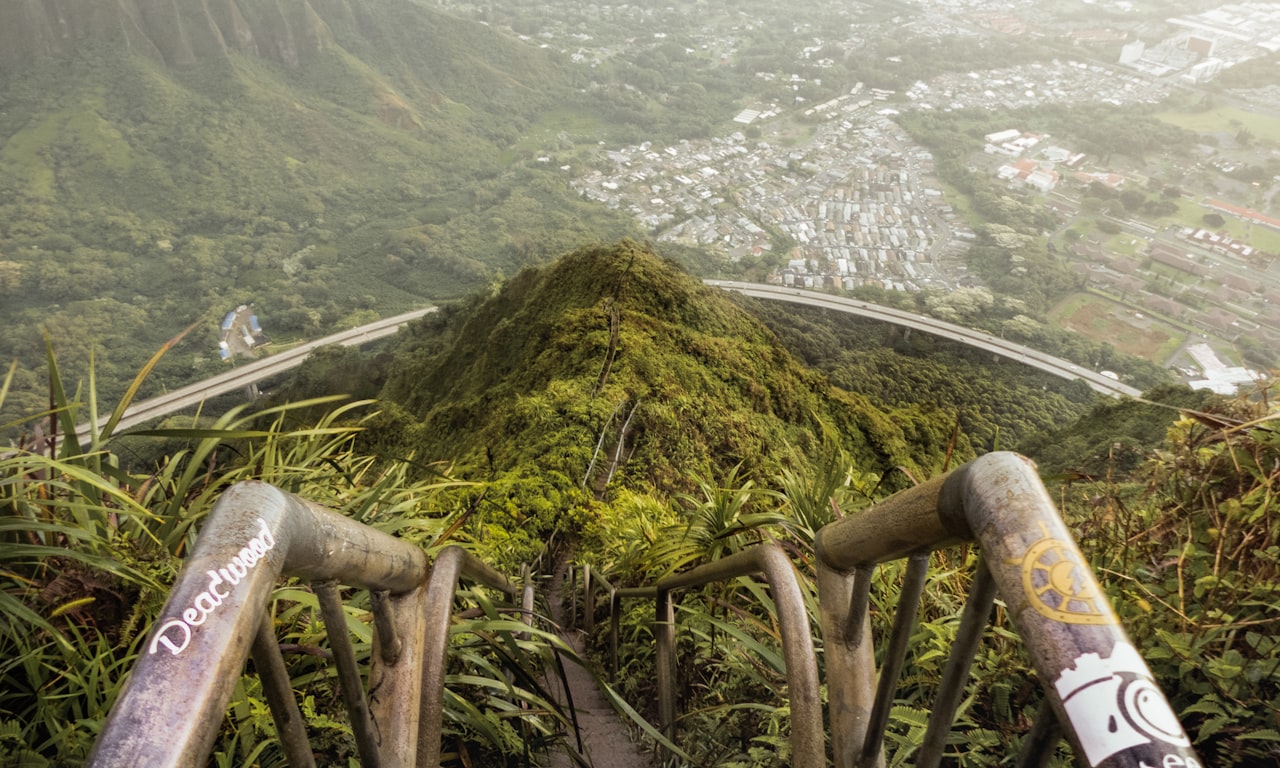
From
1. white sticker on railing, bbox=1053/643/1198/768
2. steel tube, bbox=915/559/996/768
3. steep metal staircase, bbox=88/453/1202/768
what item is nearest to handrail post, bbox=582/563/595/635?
steep metal staircase, bbox=88/453/1202/768

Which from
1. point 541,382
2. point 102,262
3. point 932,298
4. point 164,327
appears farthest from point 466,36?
point 541,382

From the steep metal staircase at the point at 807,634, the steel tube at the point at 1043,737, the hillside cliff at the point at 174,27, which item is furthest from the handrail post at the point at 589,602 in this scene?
the hillside cliff at the point at 174,27

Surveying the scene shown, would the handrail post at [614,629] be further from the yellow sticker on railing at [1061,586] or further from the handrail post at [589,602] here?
the yellow sticker on railing at [1061,586]

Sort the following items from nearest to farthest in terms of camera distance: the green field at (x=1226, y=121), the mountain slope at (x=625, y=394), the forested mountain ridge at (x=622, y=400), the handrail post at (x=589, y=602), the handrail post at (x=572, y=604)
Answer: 1. the handrail post at (x=589, y=602)
2. the handrail post at (x=572, y=604)
3. the forested mountain ridge at (x=622, y=400)
4. the mountain slope at (x=625, y=394)
5. the green field at (x=1226, y=121)

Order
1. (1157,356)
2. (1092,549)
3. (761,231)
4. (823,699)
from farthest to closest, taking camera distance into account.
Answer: (761,231), (1157,356), (1092,549), (823,699)

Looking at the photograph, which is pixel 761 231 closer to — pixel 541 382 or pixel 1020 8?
pixel 541 382

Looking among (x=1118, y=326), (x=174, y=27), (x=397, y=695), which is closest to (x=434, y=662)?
(x=397, y=695)

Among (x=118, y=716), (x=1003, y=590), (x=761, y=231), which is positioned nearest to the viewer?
(x=118, y=716)
